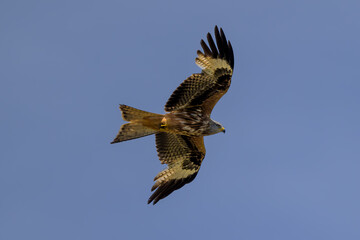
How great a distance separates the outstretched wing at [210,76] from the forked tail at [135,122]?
0.53 meters

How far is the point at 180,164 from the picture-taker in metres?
14.8

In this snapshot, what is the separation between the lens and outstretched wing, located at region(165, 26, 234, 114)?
1350 cm

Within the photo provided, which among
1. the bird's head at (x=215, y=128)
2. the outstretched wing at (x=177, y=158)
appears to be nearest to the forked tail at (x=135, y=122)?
the outstretched wing at (x=177, y=158)

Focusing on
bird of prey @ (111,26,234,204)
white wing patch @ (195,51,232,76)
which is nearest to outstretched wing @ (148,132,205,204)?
Result: bird of prey @ (111,26,234,204)

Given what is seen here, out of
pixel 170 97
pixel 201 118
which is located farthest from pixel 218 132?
pixel 170 97

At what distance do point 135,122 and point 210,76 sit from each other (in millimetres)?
1978

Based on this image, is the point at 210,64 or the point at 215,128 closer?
the point at 210,64

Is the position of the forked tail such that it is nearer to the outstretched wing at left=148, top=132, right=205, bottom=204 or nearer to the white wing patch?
the outstretched wing at left=148, top=132, right=205, bottom=204

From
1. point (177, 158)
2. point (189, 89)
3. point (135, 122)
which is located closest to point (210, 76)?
point (189, 89)

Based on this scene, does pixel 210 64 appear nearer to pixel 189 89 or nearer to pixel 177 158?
pixel 189 89

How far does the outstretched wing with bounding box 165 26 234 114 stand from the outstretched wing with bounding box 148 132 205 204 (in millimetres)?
1290

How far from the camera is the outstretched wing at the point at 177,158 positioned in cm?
1457

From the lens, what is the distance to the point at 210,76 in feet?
44.3

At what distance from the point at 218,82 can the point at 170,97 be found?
114 cm
